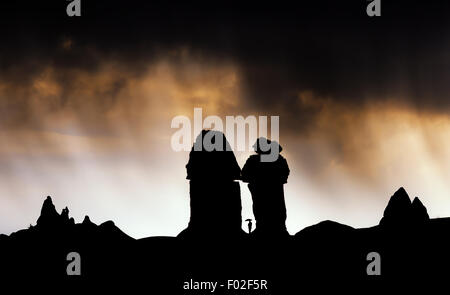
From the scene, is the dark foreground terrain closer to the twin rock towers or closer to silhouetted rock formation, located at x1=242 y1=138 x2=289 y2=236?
the twin rock towers

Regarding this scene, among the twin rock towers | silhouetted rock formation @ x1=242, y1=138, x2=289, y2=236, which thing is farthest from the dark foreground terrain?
silhouetted rock formation @ x1=242, y1=138, x2=289, y2=236

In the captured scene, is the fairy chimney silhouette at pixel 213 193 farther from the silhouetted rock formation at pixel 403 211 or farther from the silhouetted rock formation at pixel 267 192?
the silhouetted rock formation at pixel 403 211

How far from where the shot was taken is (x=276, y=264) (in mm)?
51000

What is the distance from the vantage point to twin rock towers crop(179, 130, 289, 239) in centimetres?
5200

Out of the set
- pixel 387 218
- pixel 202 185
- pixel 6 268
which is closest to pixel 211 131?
pixel 202 185

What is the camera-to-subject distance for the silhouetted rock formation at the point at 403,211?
52.7m

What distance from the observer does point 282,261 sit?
5116 cm

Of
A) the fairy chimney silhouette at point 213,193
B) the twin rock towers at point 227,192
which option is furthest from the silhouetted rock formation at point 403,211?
the fairy chimney silhouette at point 213,193

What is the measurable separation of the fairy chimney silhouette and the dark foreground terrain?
1.16 metres

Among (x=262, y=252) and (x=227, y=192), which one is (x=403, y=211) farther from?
(x=227, y=192)

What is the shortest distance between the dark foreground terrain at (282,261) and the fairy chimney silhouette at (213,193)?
116cm

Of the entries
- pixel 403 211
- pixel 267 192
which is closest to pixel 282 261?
pixel 267 192

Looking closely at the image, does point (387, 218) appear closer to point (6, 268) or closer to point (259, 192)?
point (259, 192)
